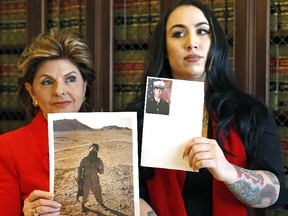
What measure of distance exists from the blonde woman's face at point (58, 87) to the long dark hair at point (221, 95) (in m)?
0.19

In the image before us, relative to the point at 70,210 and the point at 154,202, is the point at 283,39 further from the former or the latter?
the point at 70,210

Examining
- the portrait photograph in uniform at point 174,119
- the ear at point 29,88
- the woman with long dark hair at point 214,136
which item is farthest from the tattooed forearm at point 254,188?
the ear at point 29,88

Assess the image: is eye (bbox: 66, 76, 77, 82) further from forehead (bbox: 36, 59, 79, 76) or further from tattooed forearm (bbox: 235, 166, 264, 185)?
tattooed forearm (bbox: 235, 166, 264, 185)

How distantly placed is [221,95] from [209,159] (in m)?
0.30

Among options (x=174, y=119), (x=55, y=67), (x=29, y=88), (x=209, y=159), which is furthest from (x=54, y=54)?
(x=209, y=159)

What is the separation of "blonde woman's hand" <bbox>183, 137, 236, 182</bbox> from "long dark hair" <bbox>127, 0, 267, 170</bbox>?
16cm

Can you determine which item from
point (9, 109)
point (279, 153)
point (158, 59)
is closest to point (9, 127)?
point (9, 109)

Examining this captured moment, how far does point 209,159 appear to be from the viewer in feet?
3.92

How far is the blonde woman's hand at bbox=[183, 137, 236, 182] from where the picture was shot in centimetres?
119

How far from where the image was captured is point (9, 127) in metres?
2.27

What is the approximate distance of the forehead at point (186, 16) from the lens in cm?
143

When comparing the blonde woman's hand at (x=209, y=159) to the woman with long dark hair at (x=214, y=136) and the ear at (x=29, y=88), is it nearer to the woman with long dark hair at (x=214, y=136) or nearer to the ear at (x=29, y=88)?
the woman with long dark hair at (x=214, y=136)

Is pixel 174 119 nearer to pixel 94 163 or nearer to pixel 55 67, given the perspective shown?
pixel 94 163

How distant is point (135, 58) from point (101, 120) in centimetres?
77
